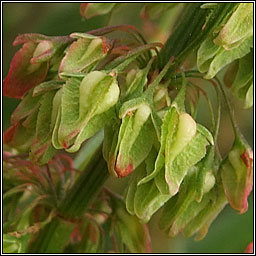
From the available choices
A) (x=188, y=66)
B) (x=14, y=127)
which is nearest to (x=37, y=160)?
(x=14, y=127)

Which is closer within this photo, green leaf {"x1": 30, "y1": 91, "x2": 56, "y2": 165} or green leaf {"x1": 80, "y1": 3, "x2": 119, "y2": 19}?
green leaf {"x1": 30, "y1": 91, "x2": 56, "y2": 165}

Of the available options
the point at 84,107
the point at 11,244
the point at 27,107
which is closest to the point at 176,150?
the point at 84,107

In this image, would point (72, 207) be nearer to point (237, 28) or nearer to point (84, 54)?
point (84, 54)

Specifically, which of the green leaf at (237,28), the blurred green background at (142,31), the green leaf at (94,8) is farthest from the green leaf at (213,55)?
the blurred green background at (142,31)

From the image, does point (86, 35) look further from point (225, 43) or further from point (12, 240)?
point (12, 240)

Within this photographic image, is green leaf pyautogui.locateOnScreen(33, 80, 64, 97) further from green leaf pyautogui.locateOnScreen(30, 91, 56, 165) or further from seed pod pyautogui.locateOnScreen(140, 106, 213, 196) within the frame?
seed pod pyautogui.locateOnScreen(140, 106, 213, 196)

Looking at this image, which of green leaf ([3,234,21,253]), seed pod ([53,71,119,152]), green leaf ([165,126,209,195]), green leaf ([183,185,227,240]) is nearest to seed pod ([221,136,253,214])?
green leaf ([183,185,227,240])
